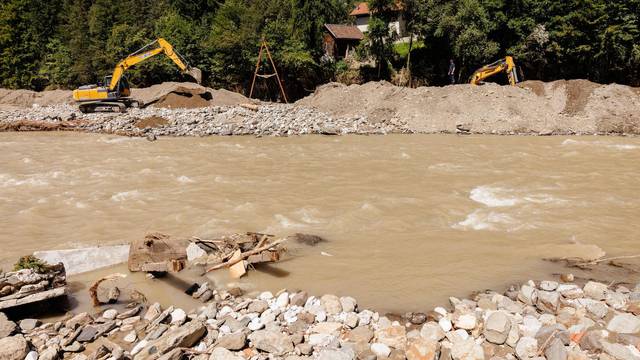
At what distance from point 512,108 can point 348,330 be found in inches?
750

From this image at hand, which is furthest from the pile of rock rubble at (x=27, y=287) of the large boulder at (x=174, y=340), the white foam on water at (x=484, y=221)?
the white foam on water at (x=484, y=221)

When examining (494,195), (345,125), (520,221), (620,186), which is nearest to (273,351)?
(520,221)

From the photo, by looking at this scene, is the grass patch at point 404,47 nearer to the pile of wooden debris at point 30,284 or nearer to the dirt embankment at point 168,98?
the dirt embankment at point 168,98

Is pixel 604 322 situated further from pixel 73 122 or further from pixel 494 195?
pixel 73 122

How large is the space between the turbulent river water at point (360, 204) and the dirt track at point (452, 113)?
10.5ft

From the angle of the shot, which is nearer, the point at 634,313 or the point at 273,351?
the point at 273,351

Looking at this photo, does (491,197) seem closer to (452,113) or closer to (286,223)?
(286,223)

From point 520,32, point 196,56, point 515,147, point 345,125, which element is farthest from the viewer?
point 196,56

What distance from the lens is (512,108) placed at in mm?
20641

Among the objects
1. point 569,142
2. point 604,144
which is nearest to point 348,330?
point 569,142

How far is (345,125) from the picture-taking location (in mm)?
20656

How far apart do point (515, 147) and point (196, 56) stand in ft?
80.9

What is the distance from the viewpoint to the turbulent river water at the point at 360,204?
21.1 feet

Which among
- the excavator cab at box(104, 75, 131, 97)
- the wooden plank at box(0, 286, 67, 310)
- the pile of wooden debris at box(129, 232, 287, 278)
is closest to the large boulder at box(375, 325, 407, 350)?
the pile of wooden debris at box(129, 232, 287, 278)
